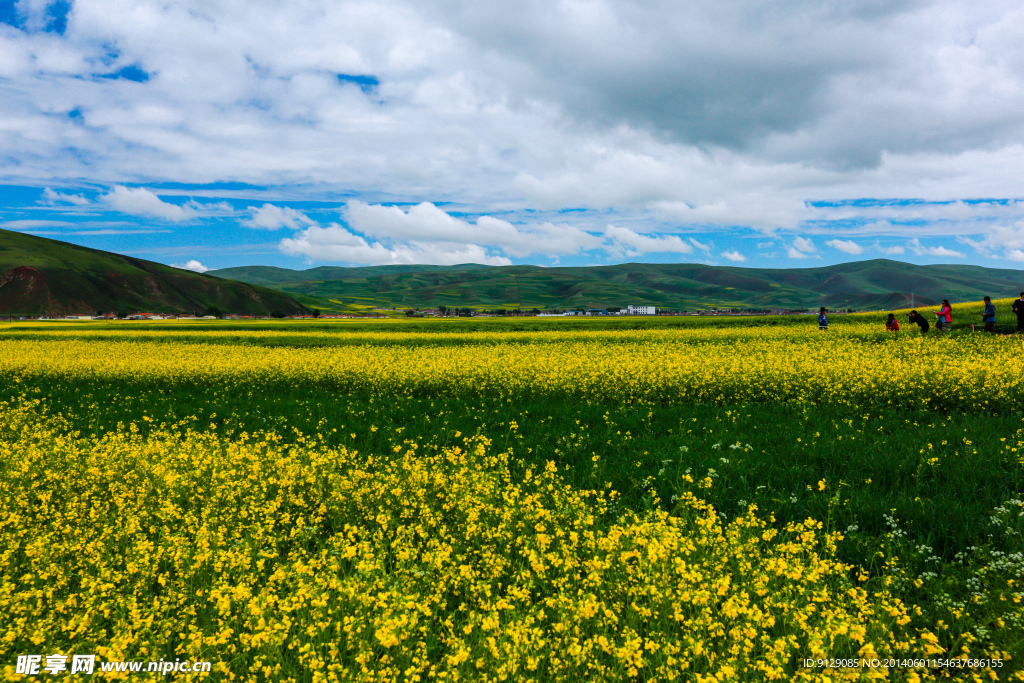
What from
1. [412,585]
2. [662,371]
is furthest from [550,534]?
[662,371]

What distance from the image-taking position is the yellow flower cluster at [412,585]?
3758 mm

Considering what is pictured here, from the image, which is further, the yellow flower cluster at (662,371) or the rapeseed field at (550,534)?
the yellow flower cluster at (662,371)

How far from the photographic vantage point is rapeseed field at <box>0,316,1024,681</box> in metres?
3.91

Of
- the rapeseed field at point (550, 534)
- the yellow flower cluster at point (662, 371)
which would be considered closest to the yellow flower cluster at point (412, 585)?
the rapeseed field at point (550, 534)

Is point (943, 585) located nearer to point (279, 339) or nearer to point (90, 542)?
point (90, 542)

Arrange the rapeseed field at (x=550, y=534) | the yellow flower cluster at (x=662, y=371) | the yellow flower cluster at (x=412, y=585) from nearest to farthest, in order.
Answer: the yellow flower cluster at (x=412, y=585)
the rapeseed field at (x=550, y=534)
the yellow flower cluster at (x=662, y=371)

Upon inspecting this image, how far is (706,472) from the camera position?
8266mm

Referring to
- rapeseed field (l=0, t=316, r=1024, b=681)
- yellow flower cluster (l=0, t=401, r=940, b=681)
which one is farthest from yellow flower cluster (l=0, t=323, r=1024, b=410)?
yellow flower cluster (l=0, t=401, r=940, b=681)

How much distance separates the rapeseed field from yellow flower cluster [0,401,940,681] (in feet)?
0.14

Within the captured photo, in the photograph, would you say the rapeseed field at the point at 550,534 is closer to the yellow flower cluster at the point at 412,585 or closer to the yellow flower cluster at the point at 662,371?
the yellow flower cluster at the point at 412,585

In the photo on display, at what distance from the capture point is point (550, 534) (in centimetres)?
586

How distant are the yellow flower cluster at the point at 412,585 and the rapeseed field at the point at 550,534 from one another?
0.04 meters

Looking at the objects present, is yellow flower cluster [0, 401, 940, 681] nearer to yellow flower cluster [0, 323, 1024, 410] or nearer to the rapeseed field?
the rapeseed field

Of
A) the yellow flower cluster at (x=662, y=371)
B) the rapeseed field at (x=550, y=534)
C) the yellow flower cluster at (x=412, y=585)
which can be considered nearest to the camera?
the yellow flower cluster at (x=412, y=585)
